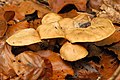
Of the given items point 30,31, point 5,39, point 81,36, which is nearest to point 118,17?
point 81,36

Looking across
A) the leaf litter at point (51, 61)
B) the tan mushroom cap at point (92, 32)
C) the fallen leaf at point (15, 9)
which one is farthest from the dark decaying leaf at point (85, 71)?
the fallen leaf at point (15, 9)

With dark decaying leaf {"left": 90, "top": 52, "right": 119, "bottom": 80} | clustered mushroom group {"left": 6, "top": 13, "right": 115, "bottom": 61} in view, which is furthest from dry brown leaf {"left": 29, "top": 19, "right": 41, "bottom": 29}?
dark decaying leaf {"left": 90, "top": 52, "right": 119, "bottom": 80}

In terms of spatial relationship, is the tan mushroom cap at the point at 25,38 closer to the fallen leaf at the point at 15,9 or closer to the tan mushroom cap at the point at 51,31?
the tan mushroom cap at the point at 51,31

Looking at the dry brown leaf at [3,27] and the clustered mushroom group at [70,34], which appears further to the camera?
the dry brown leaf at [3,27]

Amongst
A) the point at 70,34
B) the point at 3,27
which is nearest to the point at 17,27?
the point at 3,27

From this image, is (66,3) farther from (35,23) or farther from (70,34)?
(70,34)

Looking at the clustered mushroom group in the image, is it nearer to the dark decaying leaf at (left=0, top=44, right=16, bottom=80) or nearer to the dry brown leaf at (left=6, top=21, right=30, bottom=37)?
the dark decaying leaf at (left=0, top=44, right=16, bottom=80)

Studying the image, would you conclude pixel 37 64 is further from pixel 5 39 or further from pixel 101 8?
pixel 101 8
